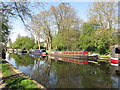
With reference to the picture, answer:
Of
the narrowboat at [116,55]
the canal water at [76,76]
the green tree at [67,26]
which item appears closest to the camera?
the canal water at [76,76]

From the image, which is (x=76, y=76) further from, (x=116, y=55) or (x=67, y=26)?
(x=67, y=26)

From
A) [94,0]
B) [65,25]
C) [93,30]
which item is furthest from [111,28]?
[65,25]

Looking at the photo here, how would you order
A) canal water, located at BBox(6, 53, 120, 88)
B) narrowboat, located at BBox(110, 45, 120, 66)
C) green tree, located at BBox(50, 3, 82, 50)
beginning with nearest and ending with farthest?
1. canal water, located at BBox(6, 53, 120, 88)
2. narrowboat, located at BBox(110, 45, 120, 66)
3. green tree, located at BBox(50, 3, 82, 50)

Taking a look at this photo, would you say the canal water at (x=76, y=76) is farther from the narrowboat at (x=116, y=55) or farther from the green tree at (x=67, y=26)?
the green tree at (x=67, y=26)

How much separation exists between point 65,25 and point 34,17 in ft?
65.3

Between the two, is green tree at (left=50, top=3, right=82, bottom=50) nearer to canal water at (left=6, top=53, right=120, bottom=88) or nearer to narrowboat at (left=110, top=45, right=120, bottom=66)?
narrowboat at (left=110, top=45, right=120, bottom=66)

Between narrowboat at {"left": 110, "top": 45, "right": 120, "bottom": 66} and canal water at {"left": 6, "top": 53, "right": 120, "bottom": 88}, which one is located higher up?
narrowboat at {"left": 110, "top": 45, "right": 120, "bottom": 66}

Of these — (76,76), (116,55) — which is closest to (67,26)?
(116,55)

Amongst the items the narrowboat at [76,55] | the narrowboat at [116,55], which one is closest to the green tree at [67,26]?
the narrowboat at [76,55]

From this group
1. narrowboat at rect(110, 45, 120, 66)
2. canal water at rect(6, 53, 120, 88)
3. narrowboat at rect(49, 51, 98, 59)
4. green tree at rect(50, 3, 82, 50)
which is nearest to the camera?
canal water at rect(6, 53, 120, 88)

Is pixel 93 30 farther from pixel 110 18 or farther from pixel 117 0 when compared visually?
pixel 117 0

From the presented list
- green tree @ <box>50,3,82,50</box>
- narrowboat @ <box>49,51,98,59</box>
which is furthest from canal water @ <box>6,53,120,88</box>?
green tree @ <box>50,3,82,50</box>

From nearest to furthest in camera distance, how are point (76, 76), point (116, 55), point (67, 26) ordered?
point (76, 76) → point (116, 55) → point (67, 26)

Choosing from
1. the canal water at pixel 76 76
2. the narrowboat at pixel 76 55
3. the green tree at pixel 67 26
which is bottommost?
the canal water at pixel 76 76
